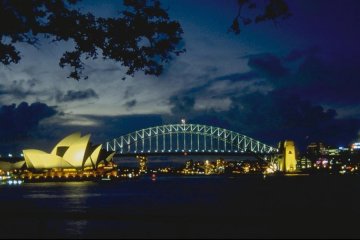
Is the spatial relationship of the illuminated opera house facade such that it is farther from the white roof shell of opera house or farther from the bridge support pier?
the bridge support pier

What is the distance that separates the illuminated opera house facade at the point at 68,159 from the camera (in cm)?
12645

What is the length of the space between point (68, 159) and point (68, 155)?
1.90 meters

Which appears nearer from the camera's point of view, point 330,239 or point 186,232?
point 330,239

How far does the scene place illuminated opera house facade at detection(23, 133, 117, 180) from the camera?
415ft

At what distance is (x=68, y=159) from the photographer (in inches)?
5217

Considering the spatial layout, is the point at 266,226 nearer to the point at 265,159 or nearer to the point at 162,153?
the point at 162,153

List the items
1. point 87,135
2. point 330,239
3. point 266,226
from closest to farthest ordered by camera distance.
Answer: point 330,239 → point 266,226 → point 87,135

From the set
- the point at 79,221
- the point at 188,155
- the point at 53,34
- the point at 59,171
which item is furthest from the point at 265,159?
the point at 53,34

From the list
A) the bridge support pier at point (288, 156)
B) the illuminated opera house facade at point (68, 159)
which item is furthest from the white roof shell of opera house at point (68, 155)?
the bridge support pier at point (288, 156)

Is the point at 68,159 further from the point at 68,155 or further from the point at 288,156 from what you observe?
the point at 288,156

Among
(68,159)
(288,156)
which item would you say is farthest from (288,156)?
(68,159)

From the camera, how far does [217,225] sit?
68.6 feet

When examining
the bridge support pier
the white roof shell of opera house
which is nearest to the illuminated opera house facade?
the white roof shell of opera house

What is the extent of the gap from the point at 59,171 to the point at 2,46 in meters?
134
